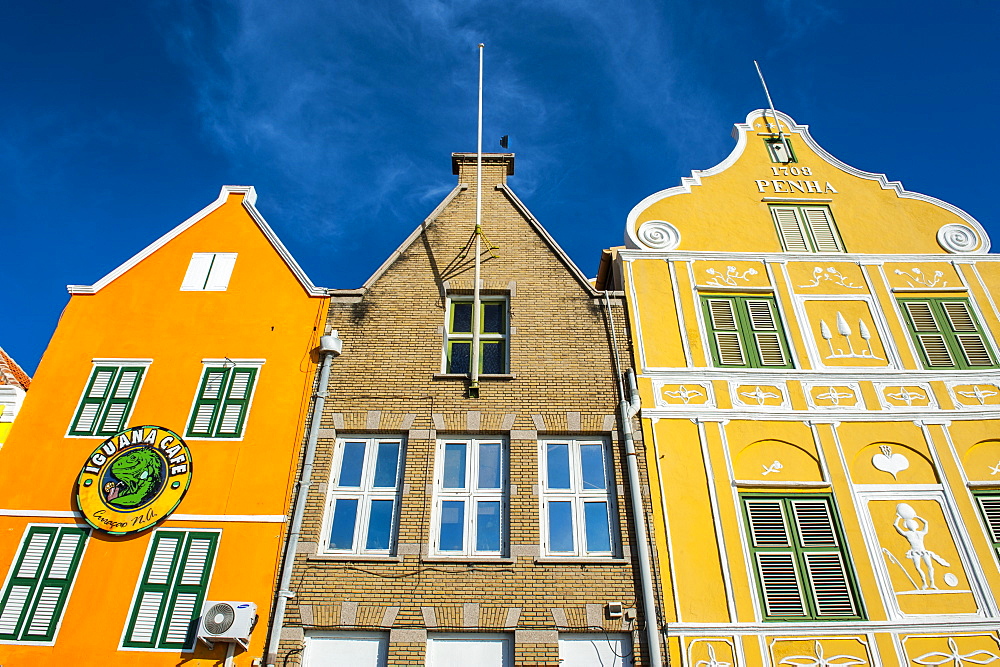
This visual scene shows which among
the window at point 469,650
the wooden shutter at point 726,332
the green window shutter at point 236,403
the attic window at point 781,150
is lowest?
the window at point 469,650

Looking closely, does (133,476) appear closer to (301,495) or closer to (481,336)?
(301,495)

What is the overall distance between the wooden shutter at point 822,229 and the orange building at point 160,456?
11114 mm

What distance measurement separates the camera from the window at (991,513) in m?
12.5

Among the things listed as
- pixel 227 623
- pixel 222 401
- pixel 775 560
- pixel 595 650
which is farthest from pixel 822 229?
pixel 227 623

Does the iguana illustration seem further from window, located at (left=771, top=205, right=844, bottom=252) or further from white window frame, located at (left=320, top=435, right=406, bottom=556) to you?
window, located at (left=771, top=205, right=844, bottom=252)

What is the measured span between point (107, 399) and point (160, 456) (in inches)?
74.5

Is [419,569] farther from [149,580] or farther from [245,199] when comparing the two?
[245,199]

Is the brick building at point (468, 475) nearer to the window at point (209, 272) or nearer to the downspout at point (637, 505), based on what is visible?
the downspout at point (637, 505)

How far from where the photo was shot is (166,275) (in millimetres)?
15852

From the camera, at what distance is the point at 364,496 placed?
13.0 metres

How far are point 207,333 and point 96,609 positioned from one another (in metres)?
5.45

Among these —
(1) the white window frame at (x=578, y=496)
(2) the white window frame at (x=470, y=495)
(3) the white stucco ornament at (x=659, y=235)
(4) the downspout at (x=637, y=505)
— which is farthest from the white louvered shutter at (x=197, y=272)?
(3) the white stucco ornament at (x=659, y=235)

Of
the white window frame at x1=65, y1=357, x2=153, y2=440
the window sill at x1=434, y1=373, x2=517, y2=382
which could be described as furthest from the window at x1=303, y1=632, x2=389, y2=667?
the white window frame at x1=65, y1=357, x2=153, y2=440

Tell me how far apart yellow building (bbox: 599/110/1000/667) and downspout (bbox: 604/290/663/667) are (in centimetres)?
29
